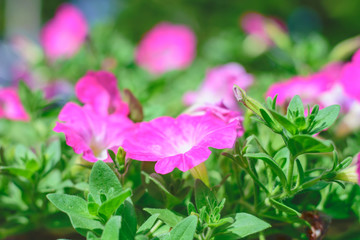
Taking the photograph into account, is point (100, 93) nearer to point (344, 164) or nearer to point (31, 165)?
point (31, 165)

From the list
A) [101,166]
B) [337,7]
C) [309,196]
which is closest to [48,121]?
[101,166]

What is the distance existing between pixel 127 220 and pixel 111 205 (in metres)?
0.03

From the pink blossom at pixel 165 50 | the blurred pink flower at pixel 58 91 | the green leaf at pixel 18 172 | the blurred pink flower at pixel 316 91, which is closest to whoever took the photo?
the green leaf at pixel 18 172

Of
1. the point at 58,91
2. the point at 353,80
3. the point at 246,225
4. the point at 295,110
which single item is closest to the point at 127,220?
the point at 246,225

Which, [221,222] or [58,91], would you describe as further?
[58,91]

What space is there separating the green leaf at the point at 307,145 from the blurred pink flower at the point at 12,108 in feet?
2.25

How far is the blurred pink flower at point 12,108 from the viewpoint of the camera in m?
0.94

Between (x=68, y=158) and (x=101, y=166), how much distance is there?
Result: 0.24 m

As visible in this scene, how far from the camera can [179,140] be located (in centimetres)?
58

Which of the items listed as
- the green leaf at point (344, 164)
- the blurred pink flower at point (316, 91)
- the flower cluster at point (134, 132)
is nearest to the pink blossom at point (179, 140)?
the flower cluster at point (134, 132)

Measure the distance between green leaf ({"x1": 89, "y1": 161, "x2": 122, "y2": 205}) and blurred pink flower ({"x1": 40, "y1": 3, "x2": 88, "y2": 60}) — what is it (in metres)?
1.11

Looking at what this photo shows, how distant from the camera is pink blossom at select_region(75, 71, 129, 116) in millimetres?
687

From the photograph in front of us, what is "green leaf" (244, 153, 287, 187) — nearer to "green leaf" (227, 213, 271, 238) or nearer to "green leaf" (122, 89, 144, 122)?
"green leaf" (227, 213, 271, 238)

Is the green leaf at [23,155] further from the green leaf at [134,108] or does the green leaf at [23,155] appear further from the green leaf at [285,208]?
the green leaf at [285,208]
